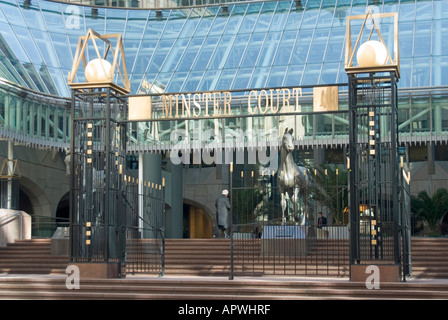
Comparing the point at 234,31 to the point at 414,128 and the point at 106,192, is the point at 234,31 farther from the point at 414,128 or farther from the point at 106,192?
the point at 106,192

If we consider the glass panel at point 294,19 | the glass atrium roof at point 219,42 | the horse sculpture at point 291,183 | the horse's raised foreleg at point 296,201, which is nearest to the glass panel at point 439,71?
the glass atrium roof at point 219,42

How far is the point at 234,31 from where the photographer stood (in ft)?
117

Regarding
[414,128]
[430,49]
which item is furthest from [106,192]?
[430,49]

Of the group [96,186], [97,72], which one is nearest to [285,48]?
[97,72]

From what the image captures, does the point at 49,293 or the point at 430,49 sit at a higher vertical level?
the point at 430,49

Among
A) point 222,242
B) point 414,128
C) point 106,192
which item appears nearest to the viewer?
point 106,192

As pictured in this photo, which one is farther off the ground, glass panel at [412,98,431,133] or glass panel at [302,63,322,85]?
glass panel at [302,63,322,85]

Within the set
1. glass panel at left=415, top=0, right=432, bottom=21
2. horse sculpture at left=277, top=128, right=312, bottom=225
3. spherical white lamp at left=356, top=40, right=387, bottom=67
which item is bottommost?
horse sculpture at left=277, top=128, right=312, bottom=225

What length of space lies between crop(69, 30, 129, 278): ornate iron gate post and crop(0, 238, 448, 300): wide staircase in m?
0.77

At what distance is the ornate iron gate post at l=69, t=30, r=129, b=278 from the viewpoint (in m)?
18.5

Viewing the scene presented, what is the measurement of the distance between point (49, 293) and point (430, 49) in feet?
63.9

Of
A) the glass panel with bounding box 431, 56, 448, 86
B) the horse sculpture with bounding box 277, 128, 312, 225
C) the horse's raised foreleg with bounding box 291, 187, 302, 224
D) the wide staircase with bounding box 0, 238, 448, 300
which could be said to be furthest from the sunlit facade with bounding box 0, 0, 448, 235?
the wide staircase with bounding box 0, 238, 448, 300

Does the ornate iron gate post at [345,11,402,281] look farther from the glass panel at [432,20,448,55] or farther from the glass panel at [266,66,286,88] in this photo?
the glass panel at [432,20,448,55]

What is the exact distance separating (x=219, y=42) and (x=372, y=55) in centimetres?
1861
